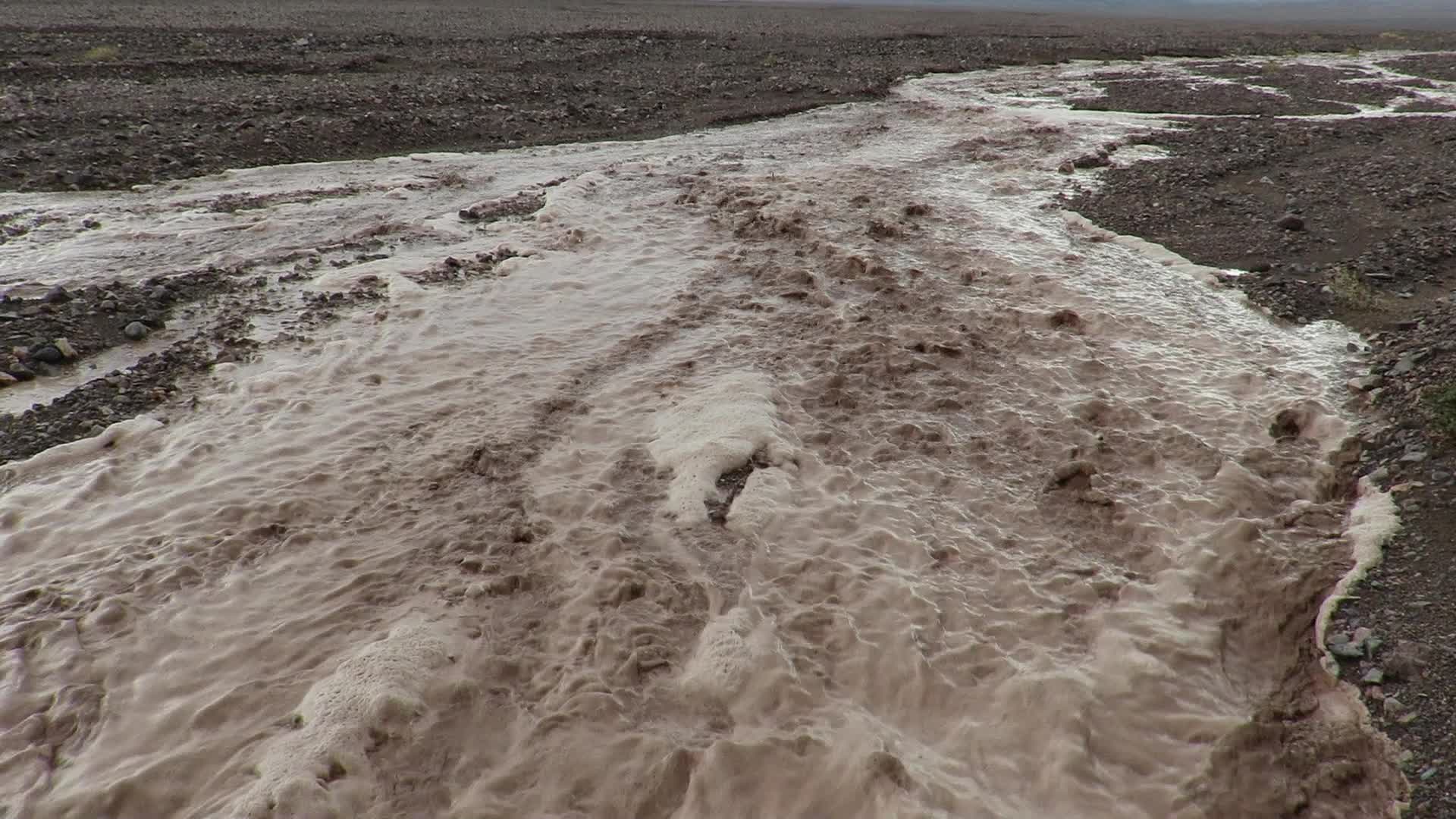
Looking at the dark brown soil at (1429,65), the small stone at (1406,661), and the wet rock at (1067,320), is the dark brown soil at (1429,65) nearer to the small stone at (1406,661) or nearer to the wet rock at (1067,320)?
the wet rock at (1067,320)

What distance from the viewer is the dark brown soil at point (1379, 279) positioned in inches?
147

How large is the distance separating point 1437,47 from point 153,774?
46797 millimetres

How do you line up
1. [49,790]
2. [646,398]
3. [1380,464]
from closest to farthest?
1. [49,790]
2. [1380,464]
3. [646,398]

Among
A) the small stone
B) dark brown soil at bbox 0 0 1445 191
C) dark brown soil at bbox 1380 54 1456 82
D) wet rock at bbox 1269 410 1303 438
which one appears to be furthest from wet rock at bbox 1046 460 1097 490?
dark brown soil at bbox 1380 54 1456 82

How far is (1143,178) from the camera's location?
1202 centimetres

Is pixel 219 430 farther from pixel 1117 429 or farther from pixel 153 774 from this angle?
pixel 1117 429

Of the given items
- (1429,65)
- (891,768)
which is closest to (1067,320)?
(891,768)

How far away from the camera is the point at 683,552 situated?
484 centimetres

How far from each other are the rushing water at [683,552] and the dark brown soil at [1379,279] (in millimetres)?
383

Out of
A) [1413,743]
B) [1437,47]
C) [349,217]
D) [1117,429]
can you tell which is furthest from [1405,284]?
[1437,47]

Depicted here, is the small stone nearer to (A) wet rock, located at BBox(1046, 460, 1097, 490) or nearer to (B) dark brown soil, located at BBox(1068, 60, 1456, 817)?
→ (B) dark brown soil, located at BBox(1068, 60, 1456, 817)

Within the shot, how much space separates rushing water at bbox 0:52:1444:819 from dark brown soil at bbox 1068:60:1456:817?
38 cm

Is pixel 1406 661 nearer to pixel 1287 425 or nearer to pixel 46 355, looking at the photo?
pixel 1287 425

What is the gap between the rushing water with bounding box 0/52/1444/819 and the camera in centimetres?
353
